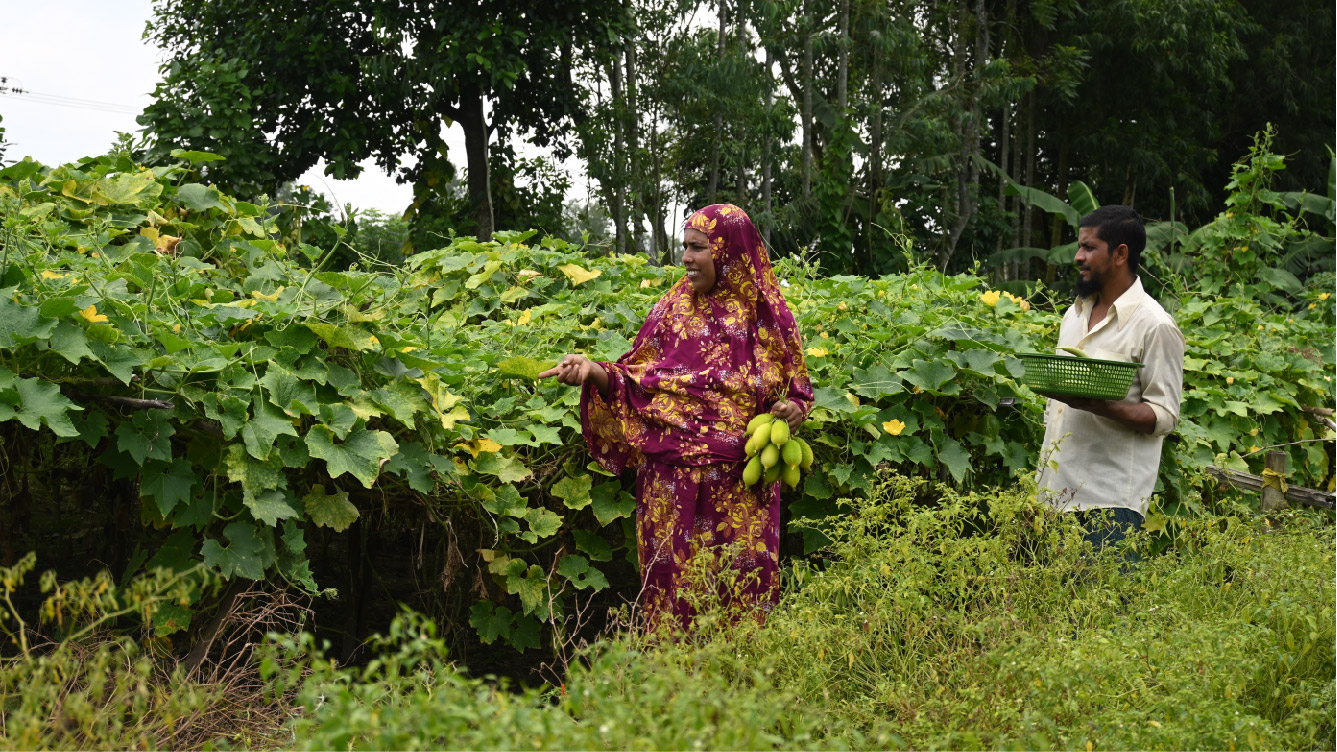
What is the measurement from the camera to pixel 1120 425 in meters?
3.13

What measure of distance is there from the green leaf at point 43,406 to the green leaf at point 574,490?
1.31m

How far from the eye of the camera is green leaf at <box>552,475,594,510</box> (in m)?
3.29

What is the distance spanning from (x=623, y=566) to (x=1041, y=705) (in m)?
3.07

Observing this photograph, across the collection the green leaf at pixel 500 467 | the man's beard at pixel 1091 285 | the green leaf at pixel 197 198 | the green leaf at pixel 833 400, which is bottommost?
the green leaf at pixel 500 467

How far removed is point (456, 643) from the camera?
3.44 m

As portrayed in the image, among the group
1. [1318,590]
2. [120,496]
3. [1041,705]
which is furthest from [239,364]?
[1318,590]

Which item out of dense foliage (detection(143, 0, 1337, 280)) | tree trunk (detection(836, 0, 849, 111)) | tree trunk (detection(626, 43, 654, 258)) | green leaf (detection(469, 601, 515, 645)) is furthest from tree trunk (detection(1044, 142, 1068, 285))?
green leaf (detection(469, 601, 515, 645))

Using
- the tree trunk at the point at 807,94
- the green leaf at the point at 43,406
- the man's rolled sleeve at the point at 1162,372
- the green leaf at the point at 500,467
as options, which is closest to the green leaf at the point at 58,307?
the green leaf at the point at 43,406

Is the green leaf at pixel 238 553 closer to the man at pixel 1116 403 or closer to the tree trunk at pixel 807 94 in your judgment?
the man at pixel 1116 403

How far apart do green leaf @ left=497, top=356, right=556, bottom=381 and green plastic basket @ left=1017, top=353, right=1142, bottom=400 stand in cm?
135

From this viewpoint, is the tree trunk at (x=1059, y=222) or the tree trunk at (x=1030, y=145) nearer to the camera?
the tree trunk at (x=1059, y=222)

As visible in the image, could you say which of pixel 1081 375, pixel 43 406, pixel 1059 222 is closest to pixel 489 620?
pixel 43 406

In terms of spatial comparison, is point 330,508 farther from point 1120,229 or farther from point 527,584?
point 1120,229

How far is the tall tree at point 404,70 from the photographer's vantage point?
10922 millimetres
